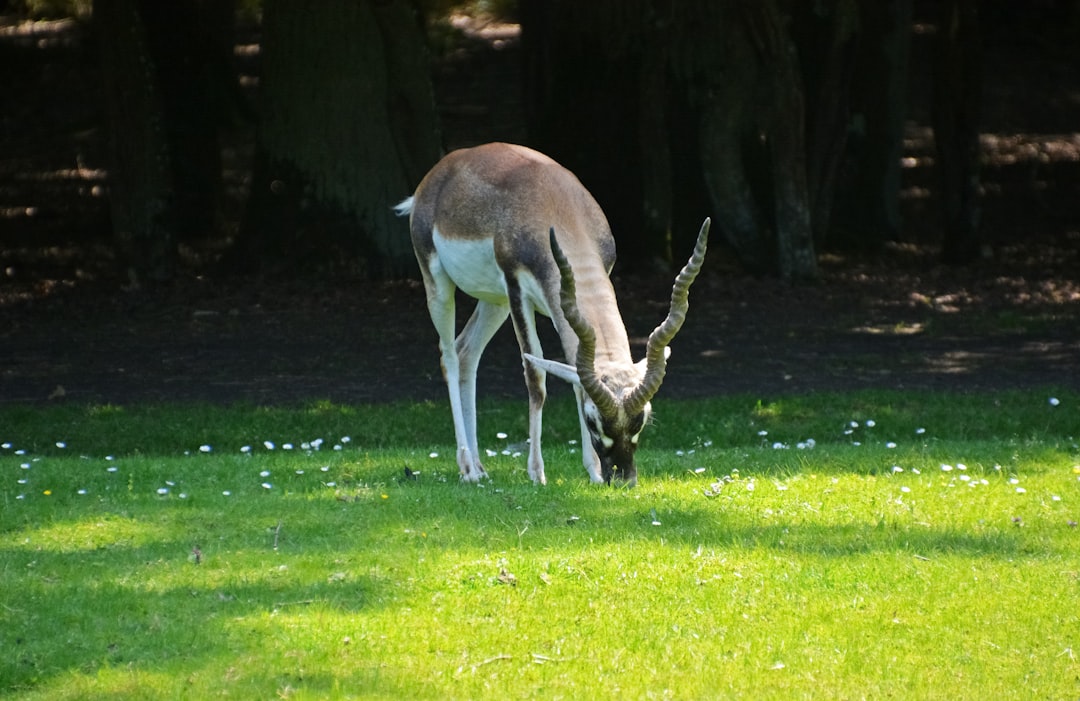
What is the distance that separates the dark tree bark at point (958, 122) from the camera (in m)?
20.5

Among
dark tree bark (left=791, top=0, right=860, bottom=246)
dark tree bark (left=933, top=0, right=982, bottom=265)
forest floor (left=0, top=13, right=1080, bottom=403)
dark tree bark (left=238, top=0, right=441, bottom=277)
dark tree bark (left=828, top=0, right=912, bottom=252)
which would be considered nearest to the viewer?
forest floor (left=0, top=13, right=1080, bottom=403)

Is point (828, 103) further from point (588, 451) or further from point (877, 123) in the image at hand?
point (588, 451)

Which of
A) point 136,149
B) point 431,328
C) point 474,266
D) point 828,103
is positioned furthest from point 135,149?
point 474,266

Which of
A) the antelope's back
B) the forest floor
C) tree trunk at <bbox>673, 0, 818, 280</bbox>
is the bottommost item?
the forest floor

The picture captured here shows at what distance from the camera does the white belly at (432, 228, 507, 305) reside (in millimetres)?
10305

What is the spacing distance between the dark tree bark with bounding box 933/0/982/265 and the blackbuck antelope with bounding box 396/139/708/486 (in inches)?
449

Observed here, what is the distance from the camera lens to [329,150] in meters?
20.2

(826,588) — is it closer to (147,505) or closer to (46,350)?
(147,505)

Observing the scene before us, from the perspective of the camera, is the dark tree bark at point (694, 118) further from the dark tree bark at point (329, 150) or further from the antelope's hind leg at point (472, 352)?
the antelope's hind leg at point (472, 352)

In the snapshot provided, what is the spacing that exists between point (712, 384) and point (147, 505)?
7622mm

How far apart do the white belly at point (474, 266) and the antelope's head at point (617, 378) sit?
138cm

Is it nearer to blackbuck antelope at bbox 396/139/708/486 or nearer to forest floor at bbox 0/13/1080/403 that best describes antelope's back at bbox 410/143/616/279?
blackbuck antelope at bbox 396/139/708/486

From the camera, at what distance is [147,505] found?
29.9 ft

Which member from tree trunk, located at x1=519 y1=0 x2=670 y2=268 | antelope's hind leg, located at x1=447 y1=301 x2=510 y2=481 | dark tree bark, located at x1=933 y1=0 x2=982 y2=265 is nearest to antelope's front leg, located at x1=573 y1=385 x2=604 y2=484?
antelope's hind leg, located at x1=447 y1=301 x2=510 y2=481
